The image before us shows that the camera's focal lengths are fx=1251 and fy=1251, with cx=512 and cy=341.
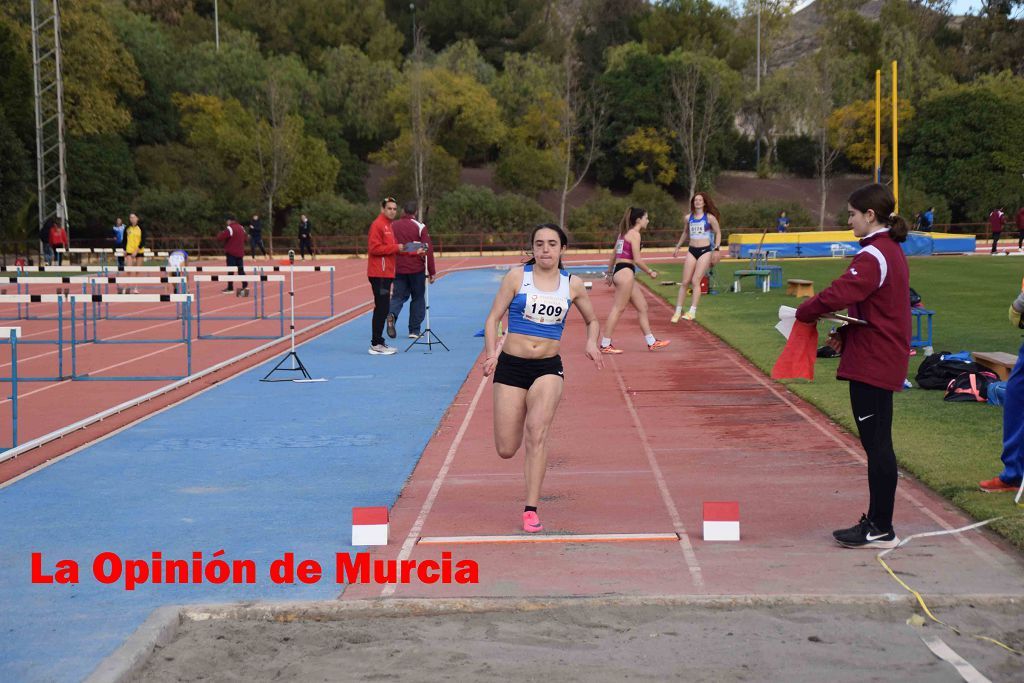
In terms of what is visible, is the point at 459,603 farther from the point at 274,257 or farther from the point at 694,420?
the point at 274,257

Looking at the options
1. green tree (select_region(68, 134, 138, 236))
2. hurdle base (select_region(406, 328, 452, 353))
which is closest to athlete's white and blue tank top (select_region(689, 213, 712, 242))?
hurdle base (select_region(406, 328, 452, 353))

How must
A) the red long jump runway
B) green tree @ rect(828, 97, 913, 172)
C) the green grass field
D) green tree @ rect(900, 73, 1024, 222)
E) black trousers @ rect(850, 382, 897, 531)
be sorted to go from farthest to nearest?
green tree @ rect(828, 97, 913, 172), green tree @ rect(900, 73, 1024, 222), the green grass field, black trousers @ rect(850, 382, 897, 531), the red long jump runway

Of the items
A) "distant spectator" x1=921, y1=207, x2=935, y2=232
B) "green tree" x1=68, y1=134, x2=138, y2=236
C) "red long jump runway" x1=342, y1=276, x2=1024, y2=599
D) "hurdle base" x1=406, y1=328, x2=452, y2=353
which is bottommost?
"red long jump runway" x1=342, y1=276, x2=1024, y2=599

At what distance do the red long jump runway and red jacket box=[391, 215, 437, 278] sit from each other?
5233 millimetres

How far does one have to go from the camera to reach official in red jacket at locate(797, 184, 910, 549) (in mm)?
6570

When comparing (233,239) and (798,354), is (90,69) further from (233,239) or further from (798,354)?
(798,354)

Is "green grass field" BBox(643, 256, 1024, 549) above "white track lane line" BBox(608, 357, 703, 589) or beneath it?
above

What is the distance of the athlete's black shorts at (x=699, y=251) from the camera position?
A: 19.0 metres

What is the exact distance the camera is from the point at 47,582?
6391mm

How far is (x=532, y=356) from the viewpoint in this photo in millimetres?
7301

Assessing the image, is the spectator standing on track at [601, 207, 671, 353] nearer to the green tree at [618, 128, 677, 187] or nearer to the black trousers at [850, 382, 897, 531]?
the black trousers at [850, 382, 897, 531]

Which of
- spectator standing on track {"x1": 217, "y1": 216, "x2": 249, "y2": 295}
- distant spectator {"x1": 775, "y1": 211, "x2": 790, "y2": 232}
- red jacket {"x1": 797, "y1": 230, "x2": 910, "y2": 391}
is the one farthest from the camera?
distant spectator {"x1": 775, "y1": 211, "x2": 790, "y2": 232}

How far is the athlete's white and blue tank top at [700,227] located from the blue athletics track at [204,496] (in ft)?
19.7

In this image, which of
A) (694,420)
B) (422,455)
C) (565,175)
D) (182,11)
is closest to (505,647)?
(422,455)
